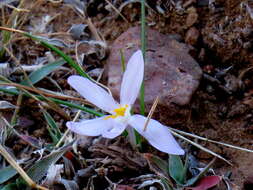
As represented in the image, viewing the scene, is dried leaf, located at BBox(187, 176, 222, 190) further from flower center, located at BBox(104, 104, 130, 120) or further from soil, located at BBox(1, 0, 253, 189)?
flower center, located at BBox(104, 104, 130, 120)

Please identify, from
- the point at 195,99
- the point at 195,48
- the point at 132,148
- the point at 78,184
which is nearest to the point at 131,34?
the point at 195,48

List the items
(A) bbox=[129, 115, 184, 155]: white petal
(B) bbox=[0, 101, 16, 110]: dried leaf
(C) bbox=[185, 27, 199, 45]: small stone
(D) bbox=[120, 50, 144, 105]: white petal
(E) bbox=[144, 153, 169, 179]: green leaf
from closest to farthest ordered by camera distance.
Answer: (A) bbox=[129, 115, 184, 155]: white petal < (D) bbox=[120, 50, 144, 105]: white petal < (E) bbox=[144, 153, 169, 179]: green leaf < (B) bbox=[0, 101, 16, 110]: dried leaf < (C) bbox=[185, 27, 199, 45]: small stone

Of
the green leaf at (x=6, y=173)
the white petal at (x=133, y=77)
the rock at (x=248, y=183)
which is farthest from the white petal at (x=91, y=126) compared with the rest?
the rock at (x=248, y=183)

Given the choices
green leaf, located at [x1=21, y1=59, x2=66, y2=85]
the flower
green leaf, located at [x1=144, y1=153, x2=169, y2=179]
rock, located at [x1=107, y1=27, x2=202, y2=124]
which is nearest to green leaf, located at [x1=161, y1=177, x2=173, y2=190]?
green leaf, located at [x1=144, y1=153, x2=169, y2=179]

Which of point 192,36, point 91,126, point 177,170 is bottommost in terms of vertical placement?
point 177,170

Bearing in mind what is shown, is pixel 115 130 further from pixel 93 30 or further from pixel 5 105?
pixel 93 30

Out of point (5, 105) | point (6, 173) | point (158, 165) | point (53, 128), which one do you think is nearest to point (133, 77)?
point (158, 165)
